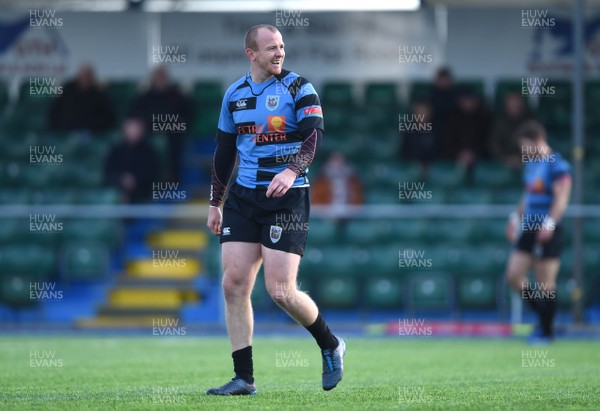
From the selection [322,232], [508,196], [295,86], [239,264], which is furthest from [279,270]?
[508,196]

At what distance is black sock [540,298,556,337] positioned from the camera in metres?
13.6

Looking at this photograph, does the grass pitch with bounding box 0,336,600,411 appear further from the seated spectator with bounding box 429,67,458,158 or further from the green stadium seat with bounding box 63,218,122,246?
the seated spectator with bounding box 429,67,458,158

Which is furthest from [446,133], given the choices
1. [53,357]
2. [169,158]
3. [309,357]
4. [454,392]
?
[454,392]

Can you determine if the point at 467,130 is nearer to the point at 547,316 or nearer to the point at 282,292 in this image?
the point at 547,316

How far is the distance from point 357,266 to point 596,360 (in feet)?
19.4

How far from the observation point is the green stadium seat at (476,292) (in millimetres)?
16547

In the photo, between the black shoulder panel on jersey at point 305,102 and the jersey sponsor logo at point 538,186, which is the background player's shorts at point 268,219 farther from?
the jersey sponsor logo at point 538,186

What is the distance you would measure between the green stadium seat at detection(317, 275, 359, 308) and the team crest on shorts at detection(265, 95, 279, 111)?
942cm

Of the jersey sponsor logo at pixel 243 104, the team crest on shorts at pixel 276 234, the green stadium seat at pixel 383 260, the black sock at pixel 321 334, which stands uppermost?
the jersey sponsor logo at pixel 243 104

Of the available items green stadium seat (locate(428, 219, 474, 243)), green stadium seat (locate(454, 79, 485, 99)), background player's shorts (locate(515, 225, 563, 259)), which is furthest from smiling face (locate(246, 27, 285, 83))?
green stadium seat (locate(454, 79, 485, 99))

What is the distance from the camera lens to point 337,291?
54.9 feet

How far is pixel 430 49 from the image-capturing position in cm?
2128

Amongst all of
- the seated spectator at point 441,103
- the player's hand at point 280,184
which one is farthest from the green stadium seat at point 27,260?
the player's hand at point 280,184

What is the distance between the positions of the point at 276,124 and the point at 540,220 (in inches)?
254
